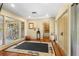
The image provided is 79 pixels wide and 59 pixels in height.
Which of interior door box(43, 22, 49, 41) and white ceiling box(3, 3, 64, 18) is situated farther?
interior door box(43, 22, 49, 41)

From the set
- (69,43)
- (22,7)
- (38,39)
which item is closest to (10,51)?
(38,39)

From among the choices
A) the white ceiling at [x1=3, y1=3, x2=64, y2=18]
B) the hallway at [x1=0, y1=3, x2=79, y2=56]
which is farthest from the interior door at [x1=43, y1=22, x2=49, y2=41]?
the white ceiling at [x1=3, y1=3, x2=64, y2=18]

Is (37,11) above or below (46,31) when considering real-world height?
above

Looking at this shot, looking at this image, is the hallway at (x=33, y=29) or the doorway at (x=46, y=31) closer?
the hallway at (x=33, y=29)

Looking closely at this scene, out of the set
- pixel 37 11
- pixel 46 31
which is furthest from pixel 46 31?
pixel 37 11

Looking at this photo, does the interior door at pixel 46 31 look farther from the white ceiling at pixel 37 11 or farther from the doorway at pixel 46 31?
the white ceiling at pixel 37 11

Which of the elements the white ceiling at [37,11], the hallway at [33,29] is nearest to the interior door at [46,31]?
the hallway at [33,29]

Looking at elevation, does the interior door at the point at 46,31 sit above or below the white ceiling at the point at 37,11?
below

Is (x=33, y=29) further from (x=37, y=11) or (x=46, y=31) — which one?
(x=37, y=11)

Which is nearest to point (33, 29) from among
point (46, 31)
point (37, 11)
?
point (46, 31)

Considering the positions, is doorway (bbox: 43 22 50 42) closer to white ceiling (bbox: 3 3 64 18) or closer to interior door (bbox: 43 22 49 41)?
interior door (bbox: 43 22 49 41)

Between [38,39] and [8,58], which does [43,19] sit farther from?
[8,58]

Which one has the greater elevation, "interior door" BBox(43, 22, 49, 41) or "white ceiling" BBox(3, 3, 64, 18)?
"white ceiling" BBox(3, 3, 64, 18)

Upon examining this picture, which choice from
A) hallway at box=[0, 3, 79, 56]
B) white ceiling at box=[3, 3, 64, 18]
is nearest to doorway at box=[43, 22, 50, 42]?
hallway at box=[0, 3, 79, 56]
